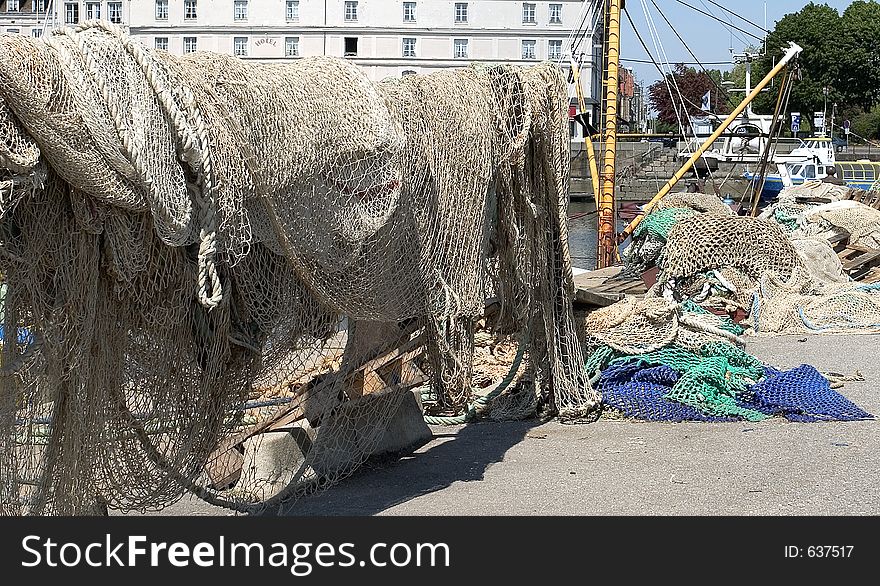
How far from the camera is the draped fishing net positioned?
3.89 m

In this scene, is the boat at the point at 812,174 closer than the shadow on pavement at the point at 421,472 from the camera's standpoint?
No

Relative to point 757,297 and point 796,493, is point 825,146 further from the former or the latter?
point 796,493

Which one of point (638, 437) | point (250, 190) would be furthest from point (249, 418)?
point (638, 437)

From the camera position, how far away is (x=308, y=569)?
4.26 metres

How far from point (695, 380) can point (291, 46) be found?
62170mm

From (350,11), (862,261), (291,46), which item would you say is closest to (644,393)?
(862,261)

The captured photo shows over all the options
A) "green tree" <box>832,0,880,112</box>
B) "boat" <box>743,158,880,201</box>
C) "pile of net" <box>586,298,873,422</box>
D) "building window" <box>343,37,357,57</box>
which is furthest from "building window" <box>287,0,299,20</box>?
"pile of net" <box>586,298,873,422</box>

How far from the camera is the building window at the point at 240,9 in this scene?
217ft

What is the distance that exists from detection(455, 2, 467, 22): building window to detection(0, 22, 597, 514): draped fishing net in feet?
205

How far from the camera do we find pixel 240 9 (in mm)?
66562

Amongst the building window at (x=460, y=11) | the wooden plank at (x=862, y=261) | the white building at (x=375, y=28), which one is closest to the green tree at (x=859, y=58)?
the white building at (x=375, y=28)

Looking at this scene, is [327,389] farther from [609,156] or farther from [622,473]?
[609,156]

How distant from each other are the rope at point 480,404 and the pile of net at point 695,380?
524mm

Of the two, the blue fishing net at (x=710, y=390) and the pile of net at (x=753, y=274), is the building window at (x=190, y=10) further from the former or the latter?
the blue fishing net at (x=710, y=390)
